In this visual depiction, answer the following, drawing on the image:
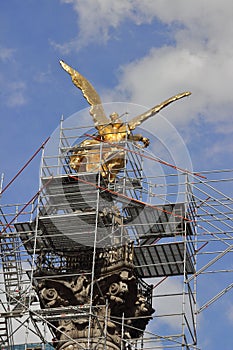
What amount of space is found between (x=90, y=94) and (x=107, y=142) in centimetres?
433

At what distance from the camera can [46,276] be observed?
57219mm

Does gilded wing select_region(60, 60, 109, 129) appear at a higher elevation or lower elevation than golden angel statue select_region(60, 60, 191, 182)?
higher

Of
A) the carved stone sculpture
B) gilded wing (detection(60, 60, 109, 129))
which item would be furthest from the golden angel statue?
the carved stone sculpture

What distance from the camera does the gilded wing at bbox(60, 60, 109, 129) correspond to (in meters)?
63.0

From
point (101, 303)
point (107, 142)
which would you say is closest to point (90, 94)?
point (107, 142)

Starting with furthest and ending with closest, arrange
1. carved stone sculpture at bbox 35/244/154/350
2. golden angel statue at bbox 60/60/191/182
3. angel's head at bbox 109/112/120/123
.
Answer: angel's head at bbox 109/112/120/123 → golden angel statue at bbox 60/60/191/182 → carved stone sculpture at bbox 35/244/154/350

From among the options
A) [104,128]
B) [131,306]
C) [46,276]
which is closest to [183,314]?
[131,306]

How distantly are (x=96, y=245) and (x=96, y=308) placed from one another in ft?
8.97

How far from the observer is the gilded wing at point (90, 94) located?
2480 inches

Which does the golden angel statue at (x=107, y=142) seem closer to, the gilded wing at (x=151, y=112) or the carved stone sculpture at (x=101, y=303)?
the gilded wing at (x=151, y=112)

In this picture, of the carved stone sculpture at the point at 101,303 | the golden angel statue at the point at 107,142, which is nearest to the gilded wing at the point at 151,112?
the golden angel statue at the point at 107,142

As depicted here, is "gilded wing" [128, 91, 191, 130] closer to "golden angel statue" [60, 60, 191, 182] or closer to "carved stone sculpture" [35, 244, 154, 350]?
"golden angel statue" [60, 60, 191, 182]

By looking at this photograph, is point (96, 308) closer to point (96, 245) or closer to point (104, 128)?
point (96, 245)

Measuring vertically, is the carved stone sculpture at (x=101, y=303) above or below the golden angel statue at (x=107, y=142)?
below
